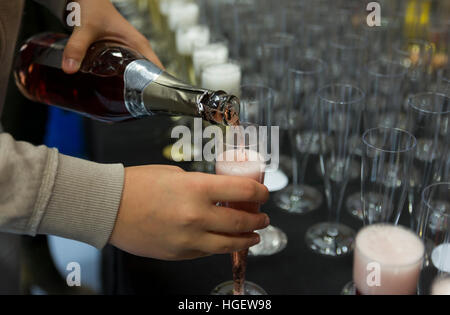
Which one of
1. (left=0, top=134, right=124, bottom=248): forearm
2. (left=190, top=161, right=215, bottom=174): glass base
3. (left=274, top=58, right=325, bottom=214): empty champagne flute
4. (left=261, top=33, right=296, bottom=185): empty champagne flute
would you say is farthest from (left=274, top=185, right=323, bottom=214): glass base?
(left=0, top=134, right=124, bottom=248): forearm

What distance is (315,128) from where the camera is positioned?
0.92 meters

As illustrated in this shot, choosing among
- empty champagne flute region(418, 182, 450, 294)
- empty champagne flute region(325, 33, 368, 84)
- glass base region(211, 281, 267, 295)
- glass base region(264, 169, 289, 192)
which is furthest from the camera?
empty champagne flute region(325, 33, 368, 84)

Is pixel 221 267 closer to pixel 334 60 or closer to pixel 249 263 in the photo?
pixel 249 263

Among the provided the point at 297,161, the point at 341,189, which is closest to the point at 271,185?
the point at 297,161

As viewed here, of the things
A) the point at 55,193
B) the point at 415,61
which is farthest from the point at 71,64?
the point at 415,61

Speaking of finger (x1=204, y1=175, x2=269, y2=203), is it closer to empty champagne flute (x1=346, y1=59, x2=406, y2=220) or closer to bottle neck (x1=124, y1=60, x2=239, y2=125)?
bottle neck (x1=124, y1=60, x2=239, y2=125)

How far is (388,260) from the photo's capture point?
0.60m

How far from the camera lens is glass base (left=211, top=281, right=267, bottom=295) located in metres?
0.81

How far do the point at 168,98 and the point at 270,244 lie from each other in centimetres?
32

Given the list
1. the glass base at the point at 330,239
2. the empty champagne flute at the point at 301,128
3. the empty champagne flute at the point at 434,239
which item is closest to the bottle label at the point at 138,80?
the empty champagne flute at the point at 301,128

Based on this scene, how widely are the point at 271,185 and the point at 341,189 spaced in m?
0.21

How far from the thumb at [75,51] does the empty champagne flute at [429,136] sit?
1.88 ft

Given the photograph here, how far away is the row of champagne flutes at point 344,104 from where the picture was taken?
28.7 inches

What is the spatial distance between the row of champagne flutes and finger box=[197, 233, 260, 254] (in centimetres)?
19
